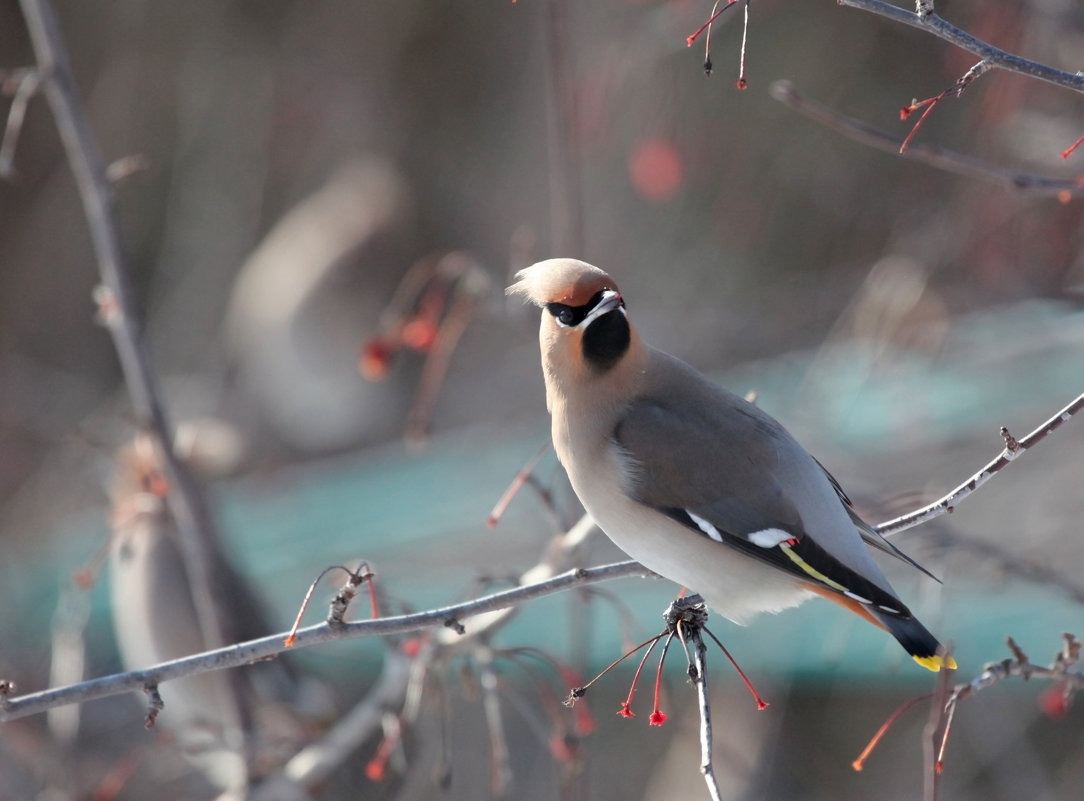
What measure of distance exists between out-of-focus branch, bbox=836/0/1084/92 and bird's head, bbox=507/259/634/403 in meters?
0.78

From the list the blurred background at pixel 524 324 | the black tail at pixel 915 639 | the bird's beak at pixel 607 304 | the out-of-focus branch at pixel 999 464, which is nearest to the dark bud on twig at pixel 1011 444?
the out-of-focus branch at pixel 999 464

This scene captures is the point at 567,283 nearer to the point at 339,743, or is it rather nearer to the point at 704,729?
the point at 704,729

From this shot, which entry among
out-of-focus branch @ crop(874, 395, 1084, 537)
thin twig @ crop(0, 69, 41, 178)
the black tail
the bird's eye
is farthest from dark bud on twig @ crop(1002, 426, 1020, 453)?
thin twig @ crop(0, 69, 41, 178)

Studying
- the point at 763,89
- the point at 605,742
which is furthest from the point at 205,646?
the point at 763,89

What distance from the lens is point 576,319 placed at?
240 centimetres

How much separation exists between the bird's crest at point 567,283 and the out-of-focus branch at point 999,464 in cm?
66

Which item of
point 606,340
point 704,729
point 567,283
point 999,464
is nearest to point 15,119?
point 567,283

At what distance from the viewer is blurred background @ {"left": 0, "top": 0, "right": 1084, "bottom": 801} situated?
3.94 metres

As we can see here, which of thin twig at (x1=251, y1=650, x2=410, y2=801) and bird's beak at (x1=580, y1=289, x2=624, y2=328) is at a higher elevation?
bird's beak at (x1=580, y1=289, x2=624, y2=328)

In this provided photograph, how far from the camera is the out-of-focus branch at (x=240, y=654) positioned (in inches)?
69.2

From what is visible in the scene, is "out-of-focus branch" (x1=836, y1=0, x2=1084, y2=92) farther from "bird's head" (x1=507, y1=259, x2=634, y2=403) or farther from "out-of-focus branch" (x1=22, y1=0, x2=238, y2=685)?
"out-of-focus branch" (x1=22, y1=0, x2=238, y2=685)

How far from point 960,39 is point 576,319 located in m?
0.95

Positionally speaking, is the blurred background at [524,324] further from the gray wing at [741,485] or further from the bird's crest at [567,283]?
the bird's crest at [567,283]

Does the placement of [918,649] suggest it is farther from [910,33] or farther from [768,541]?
[910,33]
